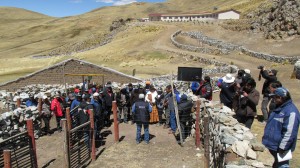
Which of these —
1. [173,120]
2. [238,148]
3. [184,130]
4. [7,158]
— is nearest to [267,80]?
[184,130]

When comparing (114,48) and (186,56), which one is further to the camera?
(114,48)

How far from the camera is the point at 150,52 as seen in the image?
5566 centimetres

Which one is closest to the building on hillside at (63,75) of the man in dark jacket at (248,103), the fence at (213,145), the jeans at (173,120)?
the jeans at (173,120)

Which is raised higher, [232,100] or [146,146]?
[232,100]

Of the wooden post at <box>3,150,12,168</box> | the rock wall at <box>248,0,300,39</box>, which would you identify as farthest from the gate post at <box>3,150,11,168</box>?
the rock wall at <box>248,0,300,39</box>

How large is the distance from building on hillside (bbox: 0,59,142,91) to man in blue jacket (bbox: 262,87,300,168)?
21.8 meters

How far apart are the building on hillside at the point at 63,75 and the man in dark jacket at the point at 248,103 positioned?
731 inches

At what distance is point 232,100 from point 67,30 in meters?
146

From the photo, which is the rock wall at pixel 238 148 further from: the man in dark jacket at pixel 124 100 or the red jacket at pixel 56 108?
the red jacket at pixel 56 108

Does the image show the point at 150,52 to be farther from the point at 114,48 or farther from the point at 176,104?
the point at 176,104

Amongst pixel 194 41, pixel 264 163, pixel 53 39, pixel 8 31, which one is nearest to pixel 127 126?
pixel 264 163

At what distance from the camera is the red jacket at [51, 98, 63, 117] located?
15406mm

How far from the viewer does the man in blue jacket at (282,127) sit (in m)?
6.59

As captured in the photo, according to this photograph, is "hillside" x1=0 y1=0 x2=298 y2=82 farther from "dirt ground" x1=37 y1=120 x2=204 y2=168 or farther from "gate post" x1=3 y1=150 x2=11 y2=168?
"gate post" x1=3 y1=150 x2=11 y2=168
